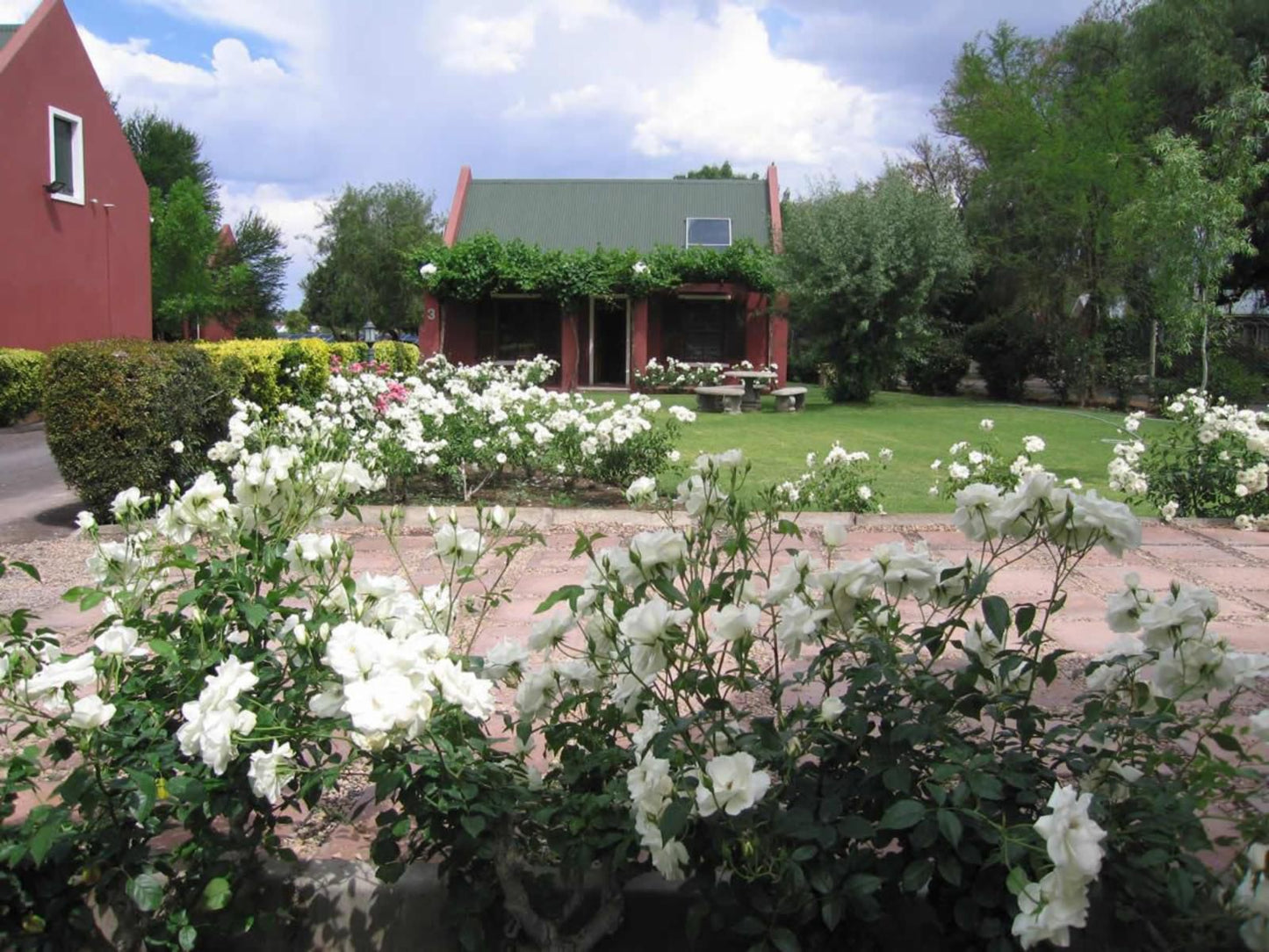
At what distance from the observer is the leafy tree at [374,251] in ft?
125

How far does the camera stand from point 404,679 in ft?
5.24

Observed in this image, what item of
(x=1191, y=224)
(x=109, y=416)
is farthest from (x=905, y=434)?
(x=109, y=416)

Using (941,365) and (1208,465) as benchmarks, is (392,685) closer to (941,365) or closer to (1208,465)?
(1208,465)

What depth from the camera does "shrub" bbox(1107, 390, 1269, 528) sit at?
20.1 ft

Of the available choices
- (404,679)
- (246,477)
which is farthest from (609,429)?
(404,679)

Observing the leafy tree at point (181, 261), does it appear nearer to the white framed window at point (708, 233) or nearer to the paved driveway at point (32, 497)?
the white framed window at point (708, 233)

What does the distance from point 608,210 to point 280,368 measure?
51.2ft

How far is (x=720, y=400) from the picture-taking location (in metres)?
20.4

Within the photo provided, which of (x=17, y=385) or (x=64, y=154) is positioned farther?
(x=64, y=154)

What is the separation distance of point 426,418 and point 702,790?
651 cm

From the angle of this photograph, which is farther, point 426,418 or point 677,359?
point 677,359

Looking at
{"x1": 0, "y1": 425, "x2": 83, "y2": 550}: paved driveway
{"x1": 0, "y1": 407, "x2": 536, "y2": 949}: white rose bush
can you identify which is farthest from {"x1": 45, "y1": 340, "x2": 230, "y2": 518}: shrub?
{"x1": 0, "y1": 407, "x2": 536, "y2": 949}: white rose bush

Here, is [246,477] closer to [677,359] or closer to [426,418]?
[426,418]

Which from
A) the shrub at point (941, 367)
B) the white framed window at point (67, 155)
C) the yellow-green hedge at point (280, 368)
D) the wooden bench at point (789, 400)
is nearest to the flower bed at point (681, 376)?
the wooden bench at point (789, 400)
